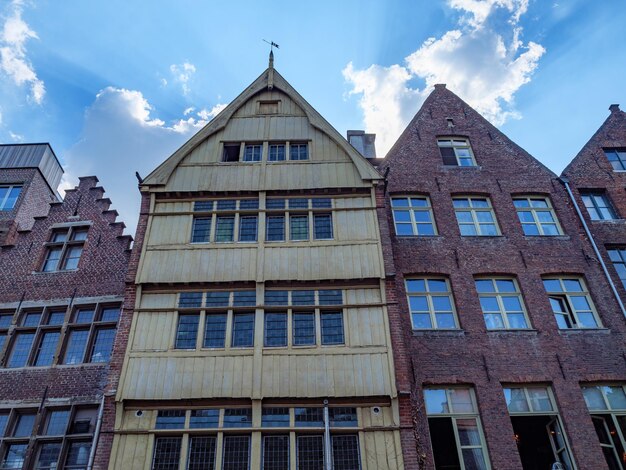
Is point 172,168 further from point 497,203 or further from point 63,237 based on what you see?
point 497,203

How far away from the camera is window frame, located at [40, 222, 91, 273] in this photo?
15141mm

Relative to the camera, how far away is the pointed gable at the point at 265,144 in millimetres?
14844

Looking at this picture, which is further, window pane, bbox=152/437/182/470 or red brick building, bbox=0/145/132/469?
red brick building, bbox=0/145/132/469

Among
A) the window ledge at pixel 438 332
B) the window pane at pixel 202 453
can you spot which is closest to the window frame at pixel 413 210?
the window ledge at pixel 438 332

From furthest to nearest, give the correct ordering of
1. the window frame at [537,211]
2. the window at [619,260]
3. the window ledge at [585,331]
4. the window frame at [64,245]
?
1. the window frame at [537,211]
2. the window at [619,260]
3. the window frame at [64,245]
4. the window ledge at [585,331]

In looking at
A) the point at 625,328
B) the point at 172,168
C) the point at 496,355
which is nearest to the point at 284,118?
the point at 172,168

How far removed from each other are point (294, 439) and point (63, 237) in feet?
34.8

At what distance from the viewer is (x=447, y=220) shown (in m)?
15.8

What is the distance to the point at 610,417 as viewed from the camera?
41.1ft

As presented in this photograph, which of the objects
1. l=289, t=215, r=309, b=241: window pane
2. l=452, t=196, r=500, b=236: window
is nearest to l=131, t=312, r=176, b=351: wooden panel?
l=289, t=215, r=309, b=241: window pane

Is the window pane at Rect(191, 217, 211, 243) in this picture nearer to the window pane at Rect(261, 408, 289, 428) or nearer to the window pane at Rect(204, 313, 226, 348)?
the window pane at Rect(204, 313, 226, 348)

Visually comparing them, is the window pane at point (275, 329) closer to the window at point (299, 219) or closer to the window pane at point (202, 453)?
the window at point (299, 219)

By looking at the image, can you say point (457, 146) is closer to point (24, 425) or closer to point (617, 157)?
point (617, 157)

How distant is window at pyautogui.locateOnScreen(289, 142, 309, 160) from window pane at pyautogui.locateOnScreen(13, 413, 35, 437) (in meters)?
10.6
